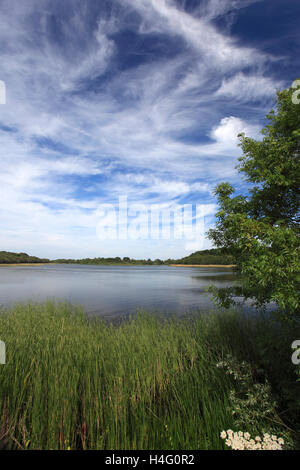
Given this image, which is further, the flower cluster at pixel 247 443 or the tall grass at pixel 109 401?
the tall grass at pixel 109 401

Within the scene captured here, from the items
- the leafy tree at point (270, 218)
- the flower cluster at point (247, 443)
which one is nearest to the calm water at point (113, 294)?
the leafy tree at point (270, 218)

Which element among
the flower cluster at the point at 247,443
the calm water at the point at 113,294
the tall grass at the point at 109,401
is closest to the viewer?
the flower cluster at the point at 247,443

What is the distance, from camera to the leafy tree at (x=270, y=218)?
3.86 meters

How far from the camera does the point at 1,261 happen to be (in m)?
96.4

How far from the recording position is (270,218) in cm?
502

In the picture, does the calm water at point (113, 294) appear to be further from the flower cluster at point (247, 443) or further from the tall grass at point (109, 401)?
the flower cluster at point (247, 443)

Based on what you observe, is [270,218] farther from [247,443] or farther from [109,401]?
[109,401]

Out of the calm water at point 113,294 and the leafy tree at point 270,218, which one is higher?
the leafy tree at point 270,218

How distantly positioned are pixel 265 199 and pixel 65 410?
245 inches

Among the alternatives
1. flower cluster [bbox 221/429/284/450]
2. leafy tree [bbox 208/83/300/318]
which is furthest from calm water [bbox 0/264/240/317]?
flower cluster [bbox 221/429/284/450]

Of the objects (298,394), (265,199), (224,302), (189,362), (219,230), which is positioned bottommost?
(189,362)
